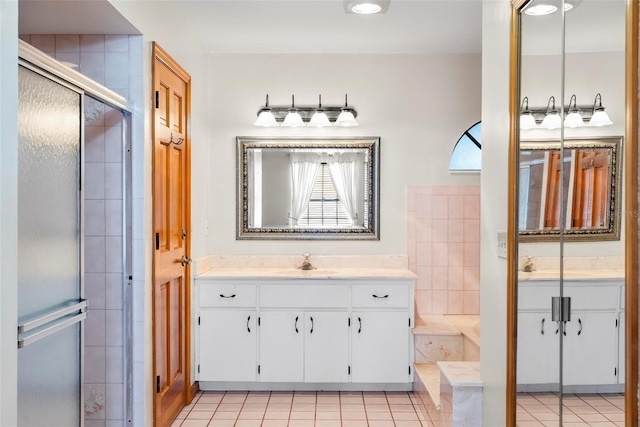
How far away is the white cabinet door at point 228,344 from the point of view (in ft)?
12.8

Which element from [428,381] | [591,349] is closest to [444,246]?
[428,381]

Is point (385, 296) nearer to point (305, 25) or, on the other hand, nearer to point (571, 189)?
point (305, 25)

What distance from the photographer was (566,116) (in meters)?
1.66

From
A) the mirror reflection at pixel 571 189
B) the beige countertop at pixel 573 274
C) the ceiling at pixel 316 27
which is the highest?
the ceiling at pixel 316 27

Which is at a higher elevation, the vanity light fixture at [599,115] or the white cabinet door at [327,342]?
the vanity light fixture at [599,115]

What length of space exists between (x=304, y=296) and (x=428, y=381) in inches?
39.5

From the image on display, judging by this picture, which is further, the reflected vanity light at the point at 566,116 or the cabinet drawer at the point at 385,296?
the cabinet drawer at the point at 385,296

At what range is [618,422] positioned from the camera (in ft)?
4.56

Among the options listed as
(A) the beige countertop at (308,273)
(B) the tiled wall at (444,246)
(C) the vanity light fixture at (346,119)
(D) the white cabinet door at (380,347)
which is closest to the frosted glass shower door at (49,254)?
(A) the beige countertop at (308,273)

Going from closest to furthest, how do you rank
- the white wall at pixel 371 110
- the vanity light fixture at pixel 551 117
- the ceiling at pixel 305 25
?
the vanity light fixture at pixel 551 117
the ceiling at pixel 305 25
the white wall at pixel 371 110

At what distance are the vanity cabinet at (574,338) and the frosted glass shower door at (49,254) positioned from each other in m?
1.65

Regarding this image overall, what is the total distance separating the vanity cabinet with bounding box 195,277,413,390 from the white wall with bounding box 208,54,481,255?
1.86ft

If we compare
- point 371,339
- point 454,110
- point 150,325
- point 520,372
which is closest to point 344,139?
point 454,110

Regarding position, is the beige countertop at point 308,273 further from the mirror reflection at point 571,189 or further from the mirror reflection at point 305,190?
the mirror reflection at point 571,189
